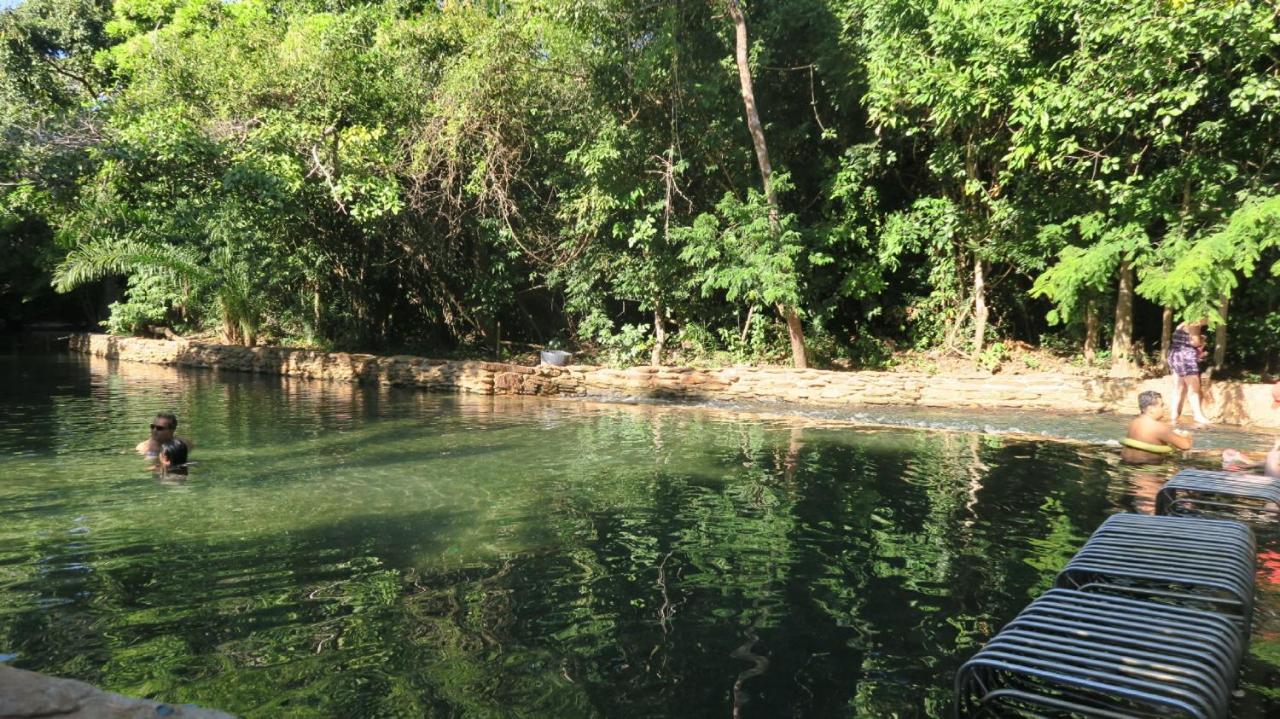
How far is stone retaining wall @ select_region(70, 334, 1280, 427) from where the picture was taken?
13148 millimetres

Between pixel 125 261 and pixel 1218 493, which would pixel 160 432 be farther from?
pixel 125 261

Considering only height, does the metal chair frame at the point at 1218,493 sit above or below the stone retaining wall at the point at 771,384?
below

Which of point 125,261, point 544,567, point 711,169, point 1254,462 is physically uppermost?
point 711,169

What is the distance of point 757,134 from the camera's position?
51.4 ft

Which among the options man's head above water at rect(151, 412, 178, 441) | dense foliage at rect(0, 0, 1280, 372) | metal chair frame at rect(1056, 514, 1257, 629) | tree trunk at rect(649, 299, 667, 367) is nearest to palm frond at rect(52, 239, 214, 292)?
dense foliage at rect(0, 0, 1280, 372)

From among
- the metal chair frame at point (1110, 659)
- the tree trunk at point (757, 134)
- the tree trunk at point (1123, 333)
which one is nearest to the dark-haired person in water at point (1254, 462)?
the metal chair frame at point (1110, 659)

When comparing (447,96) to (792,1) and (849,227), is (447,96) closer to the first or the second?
(792,1)

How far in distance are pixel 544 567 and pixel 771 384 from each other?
33.7ft

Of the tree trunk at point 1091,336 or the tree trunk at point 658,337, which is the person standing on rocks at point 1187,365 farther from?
the tree trunk at point 658,337

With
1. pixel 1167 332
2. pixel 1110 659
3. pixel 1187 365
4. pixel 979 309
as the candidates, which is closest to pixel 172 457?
pixel 1110 659

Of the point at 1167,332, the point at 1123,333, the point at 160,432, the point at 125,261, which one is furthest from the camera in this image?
the point at 125,261

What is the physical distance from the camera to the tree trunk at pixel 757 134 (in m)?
15.3

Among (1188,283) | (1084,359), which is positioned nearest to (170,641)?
(1188,283)

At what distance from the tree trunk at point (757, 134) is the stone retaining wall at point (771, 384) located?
72 centimetres
